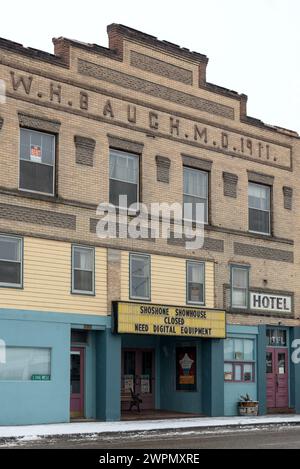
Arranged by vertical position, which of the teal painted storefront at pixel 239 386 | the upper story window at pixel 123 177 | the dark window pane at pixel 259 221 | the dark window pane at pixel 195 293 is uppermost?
the upper story window at pixel 123 177

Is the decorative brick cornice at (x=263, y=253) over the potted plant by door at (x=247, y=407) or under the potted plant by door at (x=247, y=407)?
over

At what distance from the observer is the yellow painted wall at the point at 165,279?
1137 inches

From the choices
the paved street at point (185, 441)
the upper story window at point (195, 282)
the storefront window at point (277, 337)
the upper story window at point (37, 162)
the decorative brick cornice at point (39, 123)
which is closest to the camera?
the paved street at point (185, 441)

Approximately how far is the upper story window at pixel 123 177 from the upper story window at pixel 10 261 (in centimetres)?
390

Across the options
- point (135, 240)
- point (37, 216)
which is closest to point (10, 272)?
point (37, 216)

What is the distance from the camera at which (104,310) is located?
1107 inches

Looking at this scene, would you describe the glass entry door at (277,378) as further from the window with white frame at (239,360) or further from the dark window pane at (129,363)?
the dark window pane at (129,363)

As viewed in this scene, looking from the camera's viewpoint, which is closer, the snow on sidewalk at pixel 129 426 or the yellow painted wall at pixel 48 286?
the snow on sidewalk at pixel 129 426

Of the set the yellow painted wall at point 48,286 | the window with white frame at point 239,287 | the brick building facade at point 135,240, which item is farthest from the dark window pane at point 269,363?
the yellow painted wall at point 48,286

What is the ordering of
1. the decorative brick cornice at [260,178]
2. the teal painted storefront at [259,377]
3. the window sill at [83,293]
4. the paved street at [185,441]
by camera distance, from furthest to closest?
the decorative brick cornice at [260,178]
the teal painted storefront at [259,377]
the window sill at [83,293]
the paved street at [185,441]

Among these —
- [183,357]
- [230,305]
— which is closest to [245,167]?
[230,305]

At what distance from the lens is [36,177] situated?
88.5ft

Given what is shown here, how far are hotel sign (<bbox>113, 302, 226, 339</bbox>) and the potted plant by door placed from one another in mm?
2417

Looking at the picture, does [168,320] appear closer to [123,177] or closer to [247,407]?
[247,407]
